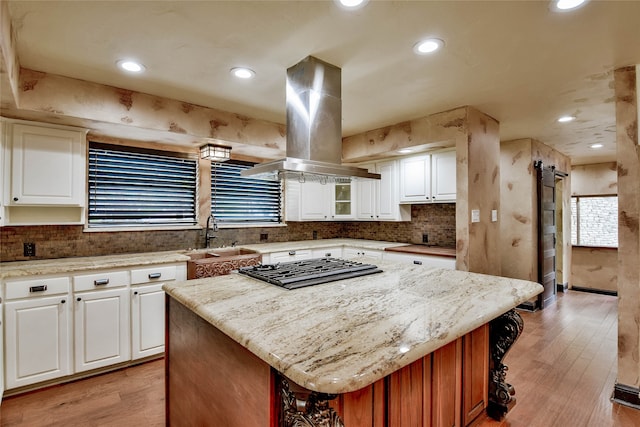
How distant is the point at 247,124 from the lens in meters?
3.64

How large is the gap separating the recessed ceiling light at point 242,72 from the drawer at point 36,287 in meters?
2.10

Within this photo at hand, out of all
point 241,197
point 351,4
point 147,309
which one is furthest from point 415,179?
point 147,309

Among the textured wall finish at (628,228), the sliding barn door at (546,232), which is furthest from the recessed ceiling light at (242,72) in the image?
the sliding barn door at (546,232)

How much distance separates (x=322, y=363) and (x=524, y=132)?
4370 mm

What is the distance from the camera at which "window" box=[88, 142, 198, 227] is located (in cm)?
320

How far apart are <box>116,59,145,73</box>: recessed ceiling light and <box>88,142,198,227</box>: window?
116 cm

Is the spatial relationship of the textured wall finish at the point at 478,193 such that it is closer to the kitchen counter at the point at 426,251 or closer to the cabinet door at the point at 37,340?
the kitchen counter at the point at 426,251

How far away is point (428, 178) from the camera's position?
13.1 ft

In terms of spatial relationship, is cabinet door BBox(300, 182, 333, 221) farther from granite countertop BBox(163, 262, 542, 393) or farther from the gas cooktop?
granite countertop BBox(163, 262, 542, 393)

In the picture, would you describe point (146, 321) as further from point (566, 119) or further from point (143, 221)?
point (566, 119)

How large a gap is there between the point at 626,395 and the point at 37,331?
4.35 m

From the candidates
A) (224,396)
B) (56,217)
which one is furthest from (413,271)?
(56,217)

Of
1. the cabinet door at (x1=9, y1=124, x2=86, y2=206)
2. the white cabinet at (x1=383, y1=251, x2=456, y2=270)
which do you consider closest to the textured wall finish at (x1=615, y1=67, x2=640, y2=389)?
the white cabinet at (x1=383, y1=251, x2=456, y2=270)

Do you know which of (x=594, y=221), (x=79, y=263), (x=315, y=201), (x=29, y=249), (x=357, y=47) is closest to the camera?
(x=357, y=47)
